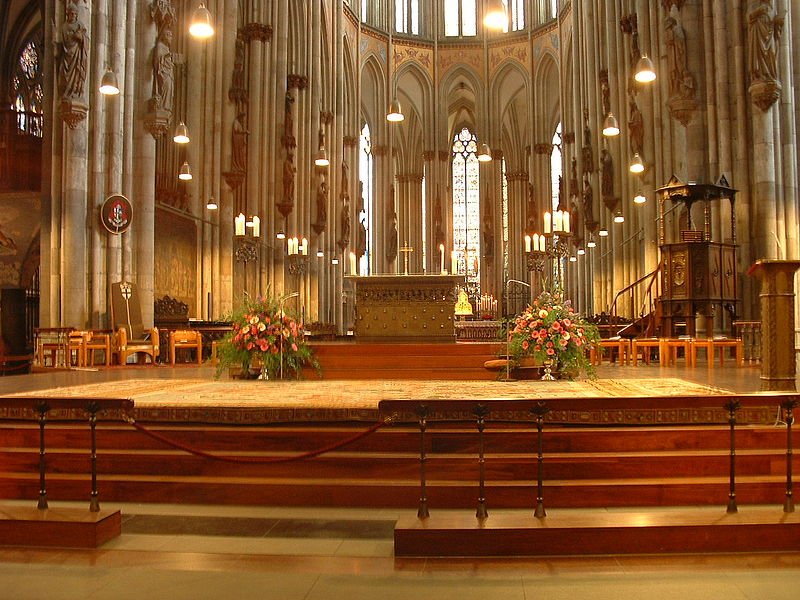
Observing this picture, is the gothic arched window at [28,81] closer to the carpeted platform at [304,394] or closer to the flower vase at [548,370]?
the carpeted platform at [304,394]

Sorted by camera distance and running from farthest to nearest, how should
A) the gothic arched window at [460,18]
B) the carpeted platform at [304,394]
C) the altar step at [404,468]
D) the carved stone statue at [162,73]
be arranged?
the gothic arched window at [460,18], the carved stone statue at [162,73], the carpeted platform at [304,394], the altar step at [404,468]

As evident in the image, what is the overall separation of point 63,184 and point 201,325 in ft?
16.1

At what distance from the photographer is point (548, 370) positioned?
9094mm

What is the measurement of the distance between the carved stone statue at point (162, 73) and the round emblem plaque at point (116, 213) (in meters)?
2.36

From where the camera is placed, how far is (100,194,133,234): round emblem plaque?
1471 cm

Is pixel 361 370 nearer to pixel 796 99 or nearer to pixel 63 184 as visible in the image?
pixel 63 184

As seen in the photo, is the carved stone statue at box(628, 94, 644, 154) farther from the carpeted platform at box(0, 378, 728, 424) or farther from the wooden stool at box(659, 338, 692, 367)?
the carpeted platform at box(0, 378, 728, 424)

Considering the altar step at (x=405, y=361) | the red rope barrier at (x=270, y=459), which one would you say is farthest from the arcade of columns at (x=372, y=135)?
the red rope barrier at (x=270, y=459)

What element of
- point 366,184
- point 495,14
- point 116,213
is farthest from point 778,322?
point 366,184

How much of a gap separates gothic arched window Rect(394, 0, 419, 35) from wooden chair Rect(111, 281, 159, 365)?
33074 mm

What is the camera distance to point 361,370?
1054 cm

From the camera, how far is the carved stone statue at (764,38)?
14.1m

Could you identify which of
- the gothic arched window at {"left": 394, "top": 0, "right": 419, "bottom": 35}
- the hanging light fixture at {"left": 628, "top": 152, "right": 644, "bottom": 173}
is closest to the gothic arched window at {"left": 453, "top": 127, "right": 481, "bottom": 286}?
the gothic arched window at {"left": 394, "top": 0, "right": 419, "bottom": 35}

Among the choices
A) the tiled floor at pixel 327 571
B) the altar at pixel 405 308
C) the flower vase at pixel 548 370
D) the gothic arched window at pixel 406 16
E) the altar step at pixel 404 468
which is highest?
the gothic arched window at pixel 406 16
